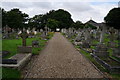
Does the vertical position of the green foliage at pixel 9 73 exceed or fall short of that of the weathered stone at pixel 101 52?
it falls short

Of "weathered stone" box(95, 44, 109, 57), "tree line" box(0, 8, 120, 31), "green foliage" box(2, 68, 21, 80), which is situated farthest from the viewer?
"tree line" box(0, 8, 120, 31)

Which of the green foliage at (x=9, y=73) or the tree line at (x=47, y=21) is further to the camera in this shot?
the tree line at (x=47, y=21)

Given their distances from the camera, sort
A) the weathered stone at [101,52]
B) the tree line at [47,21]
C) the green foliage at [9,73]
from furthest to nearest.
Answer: the tree line at [47,21] → the weathered stone at [101,52] → the green foliage at [9,73]

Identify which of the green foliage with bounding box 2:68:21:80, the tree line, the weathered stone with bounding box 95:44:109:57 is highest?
the tree line

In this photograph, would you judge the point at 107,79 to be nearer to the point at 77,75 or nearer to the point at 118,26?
the point at 77,75

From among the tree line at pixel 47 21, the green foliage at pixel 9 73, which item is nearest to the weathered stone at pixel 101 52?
the green foliage at pixel 9 73

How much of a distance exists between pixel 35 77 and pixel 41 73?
578mm

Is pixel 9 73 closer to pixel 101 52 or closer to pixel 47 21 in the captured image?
pixel 101 52

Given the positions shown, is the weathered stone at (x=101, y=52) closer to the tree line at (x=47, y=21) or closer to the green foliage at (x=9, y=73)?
the green foliage at (x=9, y=73)

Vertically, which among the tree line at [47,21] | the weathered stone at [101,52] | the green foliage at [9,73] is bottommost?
the green foliage at [9,73]

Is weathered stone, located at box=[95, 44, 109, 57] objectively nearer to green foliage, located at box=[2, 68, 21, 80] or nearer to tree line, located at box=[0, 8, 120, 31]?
green foliage, located at box=[2, 68, 21, 80]

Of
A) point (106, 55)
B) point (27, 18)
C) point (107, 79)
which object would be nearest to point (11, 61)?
point (107, 79)

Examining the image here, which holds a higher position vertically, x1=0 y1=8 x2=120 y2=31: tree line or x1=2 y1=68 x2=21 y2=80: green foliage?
x1=0 y1=8 x2=120 y2=31: tree line

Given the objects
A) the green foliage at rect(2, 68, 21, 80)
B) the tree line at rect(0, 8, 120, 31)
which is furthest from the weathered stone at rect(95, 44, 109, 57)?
the tree line at rect(0, 8, 120, 31)
